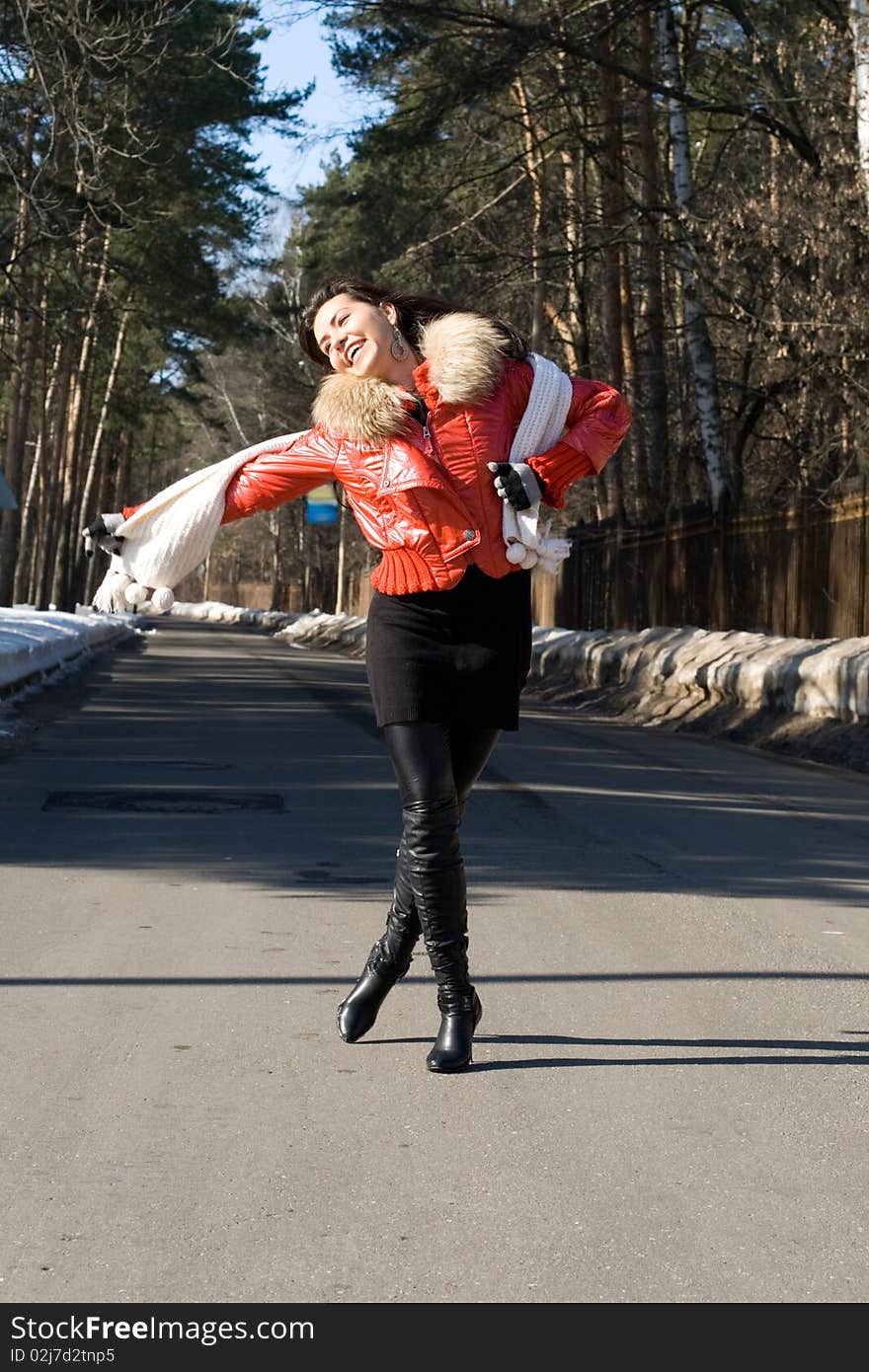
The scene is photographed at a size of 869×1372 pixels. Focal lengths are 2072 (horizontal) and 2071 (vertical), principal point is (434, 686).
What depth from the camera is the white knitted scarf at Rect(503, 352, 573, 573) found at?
5.29 metres

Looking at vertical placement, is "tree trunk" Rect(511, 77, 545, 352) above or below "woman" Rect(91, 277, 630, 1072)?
above

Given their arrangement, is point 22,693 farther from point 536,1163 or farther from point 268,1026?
point 536,1163

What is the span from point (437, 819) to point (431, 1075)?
68cm

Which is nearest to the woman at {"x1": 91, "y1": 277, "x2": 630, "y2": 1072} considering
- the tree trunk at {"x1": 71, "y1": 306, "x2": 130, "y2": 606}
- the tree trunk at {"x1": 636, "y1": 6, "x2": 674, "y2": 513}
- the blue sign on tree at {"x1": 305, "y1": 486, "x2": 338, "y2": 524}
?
the tree trunk at {"x1": 636, "y1": 6, "x2": 674, "y2": 513}

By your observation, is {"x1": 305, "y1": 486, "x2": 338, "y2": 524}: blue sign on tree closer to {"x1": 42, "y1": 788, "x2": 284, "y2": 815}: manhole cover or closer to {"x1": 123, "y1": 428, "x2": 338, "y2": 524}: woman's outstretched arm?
{"x1": 42, "y1": 788, "x2": 284, "y2": 815}: manhole cover

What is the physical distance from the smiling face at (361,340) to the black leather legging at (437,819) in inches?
37.3

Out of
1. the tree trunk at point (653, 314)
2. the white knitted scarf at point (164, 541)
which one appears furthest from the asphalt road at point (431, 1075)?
the tree trunk at point (653, 314)

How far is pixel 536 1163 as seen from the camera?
4.63m

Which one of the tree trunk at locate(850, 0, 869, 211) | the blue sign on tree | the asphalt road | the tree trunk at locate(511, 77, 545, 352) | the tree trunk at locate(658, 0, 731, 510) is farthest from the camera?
the blue sign on tree

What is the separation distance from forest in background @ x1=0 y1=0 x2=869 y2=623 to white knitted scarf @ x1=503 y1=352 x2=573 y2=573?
46.3ft

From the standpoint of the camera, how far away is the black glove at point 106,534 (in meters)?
5.64

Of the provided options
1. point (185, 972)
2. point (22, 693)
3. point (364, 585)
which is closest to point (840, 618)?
point (22, 693)

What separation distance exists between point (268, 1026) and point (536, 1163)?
1538 millimetres

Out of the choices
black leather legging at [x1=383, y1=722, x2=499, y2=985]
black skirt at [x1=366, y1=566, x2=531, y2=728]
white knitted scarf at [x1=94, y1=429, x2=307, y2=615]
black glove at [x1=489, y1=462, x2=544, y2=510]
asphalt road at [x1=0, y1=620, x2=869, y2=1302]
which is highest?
black glove at [x1=489, y1=462, x2=544, y2=510]
